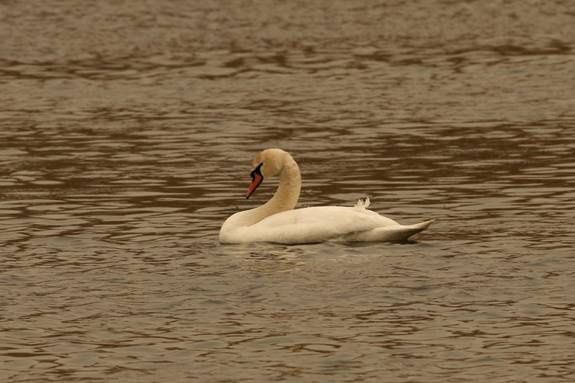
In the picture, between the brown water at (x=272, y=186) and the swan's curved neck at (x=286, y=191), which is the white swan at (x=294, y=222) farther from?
the brown water at (x=272, y=186)

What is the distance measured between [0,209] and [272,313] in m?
6.99

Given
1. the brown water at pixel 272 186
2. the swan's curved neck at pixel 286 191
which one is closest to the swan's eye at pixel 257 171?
the swan's curved neck at pixel 286 191

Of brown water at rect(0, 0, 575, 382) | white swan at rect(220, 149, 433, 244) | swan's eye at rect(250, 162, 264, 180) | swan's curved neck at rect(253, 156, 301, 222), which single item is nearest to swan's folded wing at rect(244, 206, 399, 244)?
white swan at rect(220, 149, 433, 244)

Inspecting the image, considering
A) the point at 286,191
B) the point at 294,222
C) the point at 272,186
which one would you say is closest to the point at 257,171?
the point at 286,191

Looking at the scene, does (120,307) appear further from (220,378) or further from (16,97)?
(16,97)

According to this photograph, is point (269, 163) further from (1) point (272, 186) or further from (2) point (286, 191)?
(1) point (272, 186)

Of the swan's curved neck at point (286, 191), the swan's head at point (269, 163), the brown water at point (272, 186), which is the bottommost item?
the brown water at point (272, 186)

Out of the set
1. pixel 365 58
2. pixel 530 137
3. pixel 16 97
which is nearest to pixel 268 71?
pixel 365 58

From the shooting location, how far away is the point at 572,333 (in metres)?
13.9

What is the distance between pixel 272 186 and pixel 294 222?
574 cm

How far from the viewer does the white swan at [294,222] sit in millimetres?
17938

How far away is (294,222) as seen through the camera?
719 inches

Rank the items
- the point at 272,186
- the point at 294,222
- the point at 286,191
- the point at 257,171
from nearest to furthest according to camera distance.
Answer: the point at 294,222, the point at 286,191, the point at 257,171, the point at 272,186

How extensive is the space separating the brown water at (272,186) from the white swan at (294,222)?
0.59 ft
